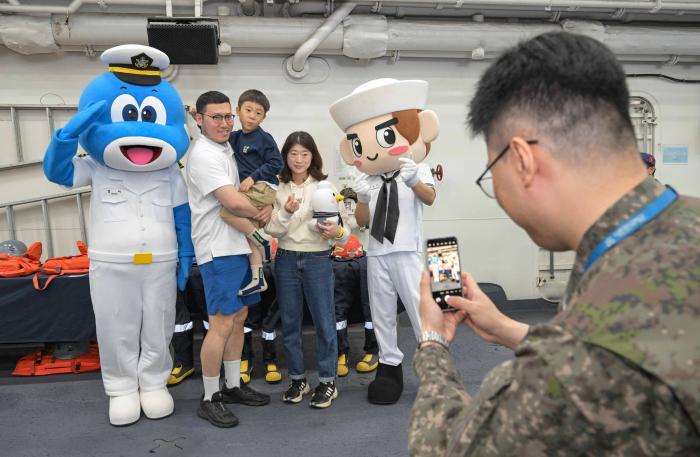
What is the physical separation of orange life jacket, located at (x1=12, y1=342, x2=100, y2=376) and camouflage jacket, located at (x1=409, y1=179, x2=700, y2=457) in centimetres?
370

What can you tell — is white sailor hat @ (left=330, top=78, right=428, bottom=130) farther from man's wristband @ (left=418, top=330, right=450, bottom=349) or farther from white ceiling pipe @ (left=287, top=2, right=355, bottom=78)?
man's wristband @ (left=418, top=330, right=450, bottom=349)

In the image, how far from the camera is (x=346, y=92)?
4.97 meters

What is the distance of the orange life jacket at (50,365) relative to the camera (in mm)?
3721

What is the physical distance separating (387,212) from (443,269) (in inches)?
63.9

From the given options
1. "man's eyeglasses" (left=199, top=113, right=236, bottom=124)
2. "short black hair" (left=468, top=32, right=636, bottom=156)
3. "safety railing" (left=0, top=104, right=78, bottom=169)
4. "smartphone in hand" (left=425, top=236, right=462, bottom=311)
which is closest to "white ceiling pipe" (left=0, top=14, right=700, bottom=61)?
"safety railing" (left=0, top=104, right=78, bottom=169)

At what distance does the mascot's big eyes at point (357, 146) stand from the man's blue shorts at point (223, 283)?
877 mm

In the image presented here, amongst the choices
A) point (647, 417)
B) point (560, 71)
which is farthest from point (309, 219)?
point (647, 417)

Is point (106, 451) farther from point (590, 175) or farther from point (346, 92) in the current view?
point (346, 92)

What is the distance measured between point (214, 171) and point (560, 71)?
2.20 meters

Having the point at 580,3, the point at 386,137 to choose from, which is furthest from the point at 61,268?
the point at 580,3

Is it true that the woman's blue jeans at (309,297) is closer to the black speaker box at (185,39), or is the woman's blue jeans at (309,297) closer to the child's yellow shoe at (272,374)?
the child's yellow shoe at (272,374)

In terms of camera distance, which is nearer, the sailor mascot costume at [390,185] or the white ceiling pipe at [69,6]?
the sailor mascot costume at [390,185]

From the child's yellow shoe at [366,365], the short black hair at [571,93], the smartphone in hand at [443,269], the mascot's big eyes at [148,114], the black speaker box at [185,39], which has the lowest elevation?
the child's yellow shoe at [366,365]

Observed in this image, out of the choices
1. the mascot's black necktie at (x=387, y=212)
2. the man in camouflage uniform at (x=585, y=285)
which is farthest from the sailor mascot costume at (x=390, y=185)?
the man in camouflage uniform at (x=585, y=285)
